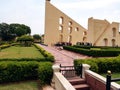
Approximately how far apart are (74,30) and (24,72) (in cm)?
3767

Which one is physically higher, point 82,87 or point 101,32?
point 101,32

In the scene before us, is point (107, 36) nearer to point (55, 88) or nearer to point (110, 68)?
point (110, 68)

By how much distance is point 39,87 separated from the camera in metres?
7.86

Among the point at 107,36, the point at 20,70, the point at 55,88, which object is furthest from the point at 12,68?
the point at 107,36

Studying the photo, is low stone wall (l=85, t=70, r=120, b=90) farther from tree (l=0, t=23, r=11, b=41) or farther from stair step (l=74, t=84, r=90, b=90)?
tree (l=0, t=23, r=11, b=41)

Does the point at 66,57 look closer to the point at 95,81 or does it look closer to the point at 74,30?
the point at 95,81

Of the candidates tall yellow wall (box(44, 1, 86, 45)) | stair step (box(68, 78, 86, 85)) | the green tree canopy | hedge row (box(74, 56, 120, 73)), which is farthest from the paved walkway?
the green tree canopy

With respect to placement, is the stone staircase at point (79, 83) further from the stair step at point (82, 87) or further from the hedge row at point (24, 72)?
the hedge row at point (24, 72)

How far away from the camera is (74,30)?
149ft

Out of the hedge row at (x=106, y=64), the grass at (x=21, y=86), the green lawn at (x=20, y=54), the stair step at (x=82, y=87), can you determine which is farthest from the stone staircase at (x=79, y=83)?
the green lawn at (x=20, y=54)

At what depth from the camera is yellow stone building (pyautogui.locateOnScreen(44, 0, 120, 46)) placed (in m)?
37.0

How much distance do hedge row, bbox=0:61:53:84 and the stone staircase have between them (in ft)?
3.59

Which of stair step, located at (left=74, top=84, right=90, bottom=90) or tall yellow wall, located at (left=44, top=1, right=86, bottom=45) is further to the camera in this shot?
tall yellow wall, located at (left=44, top=1, right=86, bottom=45)

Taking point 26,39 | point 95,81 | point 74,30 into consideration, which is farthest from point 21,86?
point 74,30
